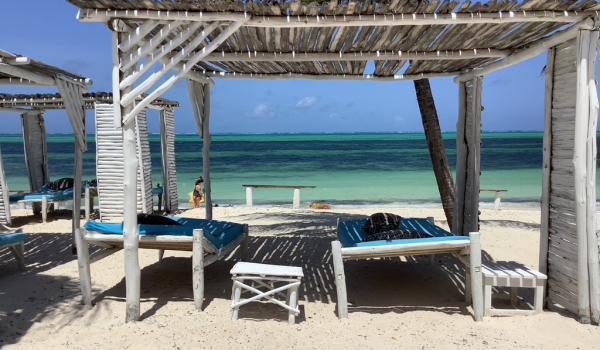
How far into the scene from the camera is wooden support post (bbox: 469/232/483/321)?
163 inches

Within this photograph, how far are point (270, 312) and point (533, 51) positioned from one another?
10.4 ft

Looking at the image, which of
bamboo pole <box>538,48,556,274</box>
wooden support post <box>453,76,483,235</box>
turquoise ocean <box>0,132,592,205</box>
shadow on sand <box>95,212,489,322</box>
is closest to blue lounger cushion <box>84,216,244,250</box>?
shadow on sand <box>95,212,489,322</box>

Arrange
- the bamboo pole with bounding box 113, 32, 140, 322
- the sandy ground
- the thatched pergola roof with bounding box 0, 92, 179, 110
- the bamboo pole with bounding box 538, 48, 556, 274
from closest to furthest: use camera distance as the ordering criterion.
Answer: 1. the sandy ground
2. the bamboo pole with bounding box 113, 32, 140, 322
3. the bamboo pole with bounding box 538, 48, 556, 274
4. the thatched pergola roof with bounding box 0, 92, 179, 110

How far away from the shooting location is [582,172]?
3949 mm

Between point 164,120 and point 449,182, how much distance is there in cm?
624

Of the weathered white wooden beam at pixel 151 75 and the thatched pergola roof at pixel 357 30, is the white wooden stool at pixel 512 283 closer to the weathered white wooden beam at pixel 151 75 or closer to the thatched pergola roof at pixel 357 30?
the thatched pergola roof at pixel 357 30

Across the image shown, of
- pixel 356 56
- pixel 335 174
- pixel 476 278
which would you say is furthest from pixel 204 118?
pixel 335 174

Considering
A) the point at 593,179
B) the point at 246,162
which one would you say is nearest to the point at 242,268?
the point at 593,179

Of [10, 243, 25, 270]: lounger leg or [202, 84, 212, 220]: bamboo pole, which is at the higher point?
[202, 84, 212, 220]: bamboo pole

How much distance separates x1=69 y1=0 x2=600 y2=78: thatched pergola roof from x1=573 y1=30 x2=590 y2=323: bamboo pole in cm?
33

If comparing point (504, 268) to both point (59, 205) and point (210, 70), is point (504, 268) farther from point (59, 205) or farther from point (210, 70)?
point (59, 205)

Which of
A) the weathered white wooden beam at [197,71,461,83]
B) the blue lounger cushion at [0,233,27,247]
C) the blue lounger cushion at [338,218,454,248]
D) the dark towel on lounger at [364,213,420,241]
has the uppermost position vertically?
the weathered white wooden beam at [197,71,461,83]

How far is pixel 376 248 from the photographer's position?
4.29 metres

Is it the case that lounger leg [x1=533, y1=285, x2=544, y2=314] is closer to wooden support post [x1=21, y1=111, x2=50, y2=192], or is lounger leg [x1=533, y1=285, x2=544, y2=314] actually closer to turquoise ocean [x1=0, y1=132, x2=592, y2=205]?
wooden support post [x1=21, y1=111, x2=50, y2=192]
